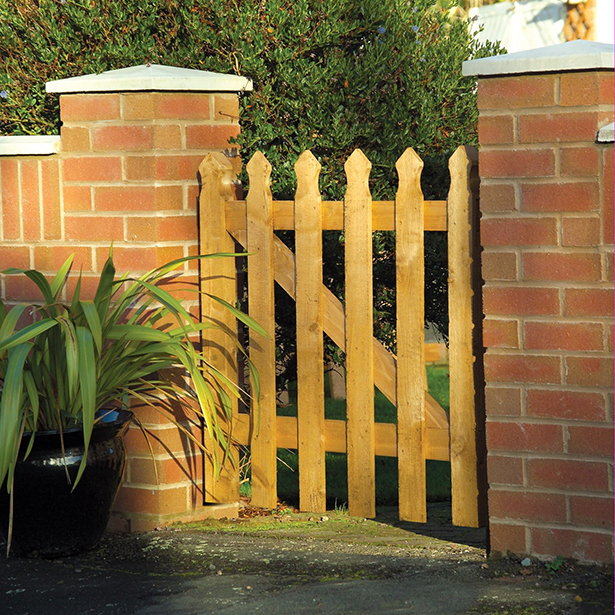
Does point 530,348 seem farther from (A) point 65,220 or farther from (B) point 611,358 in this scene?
(A) point 65,220

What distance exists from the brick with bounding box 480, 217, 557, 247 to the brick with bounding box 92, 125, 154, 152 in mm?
1331

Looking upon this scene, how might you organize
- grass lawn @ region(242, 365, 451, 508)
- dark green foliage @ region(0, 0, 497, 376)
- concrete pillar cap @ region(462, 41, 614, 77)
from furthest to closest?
grass lawn @ region(242, 365, 451, 508), dark green foliage @ region(0, 0, 497, 376), concrete pillar cap @ region(462, 41, 614, 77)

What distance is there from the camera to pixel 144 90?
12.2 ft

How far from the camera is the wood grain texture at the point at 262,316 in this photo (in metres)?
3.75

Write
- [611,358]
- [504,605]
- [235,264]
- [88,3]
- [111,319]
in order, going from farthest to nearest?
[88,3] → [235,264] → [111,319] → [611,358] → [504,605]

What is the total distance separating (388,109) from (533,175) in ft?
3.95

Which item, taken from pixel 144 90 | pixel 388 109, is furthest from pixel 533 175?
pixel 144 90

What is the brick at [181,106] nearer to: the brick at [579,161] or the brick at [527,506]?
the brick at [579,161]

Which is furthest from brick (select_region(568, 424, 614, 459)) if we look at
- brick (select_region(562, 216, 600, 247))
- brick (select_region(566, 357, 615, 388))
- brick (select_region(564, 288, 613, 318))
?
brick (select_region(562, 216, 600, 247))

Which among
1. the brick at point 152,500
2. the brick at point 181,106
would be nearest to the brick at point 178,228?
the brick at point 181,106

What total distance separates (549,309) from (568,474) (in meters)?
0.55

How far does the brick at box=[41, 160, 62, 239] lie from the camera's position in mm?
3891

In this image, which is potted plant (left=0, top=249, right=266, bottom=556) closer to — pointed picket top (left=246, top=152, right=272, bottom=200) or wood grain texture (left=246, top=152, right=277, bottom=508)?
wood grain texture (left=246, top=152, right=277, bottom=508)

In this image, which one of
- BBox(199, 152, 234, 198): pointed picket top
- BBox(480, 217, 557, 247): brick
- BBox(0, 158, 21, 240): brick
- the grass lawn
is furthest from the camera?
the grass lawn
